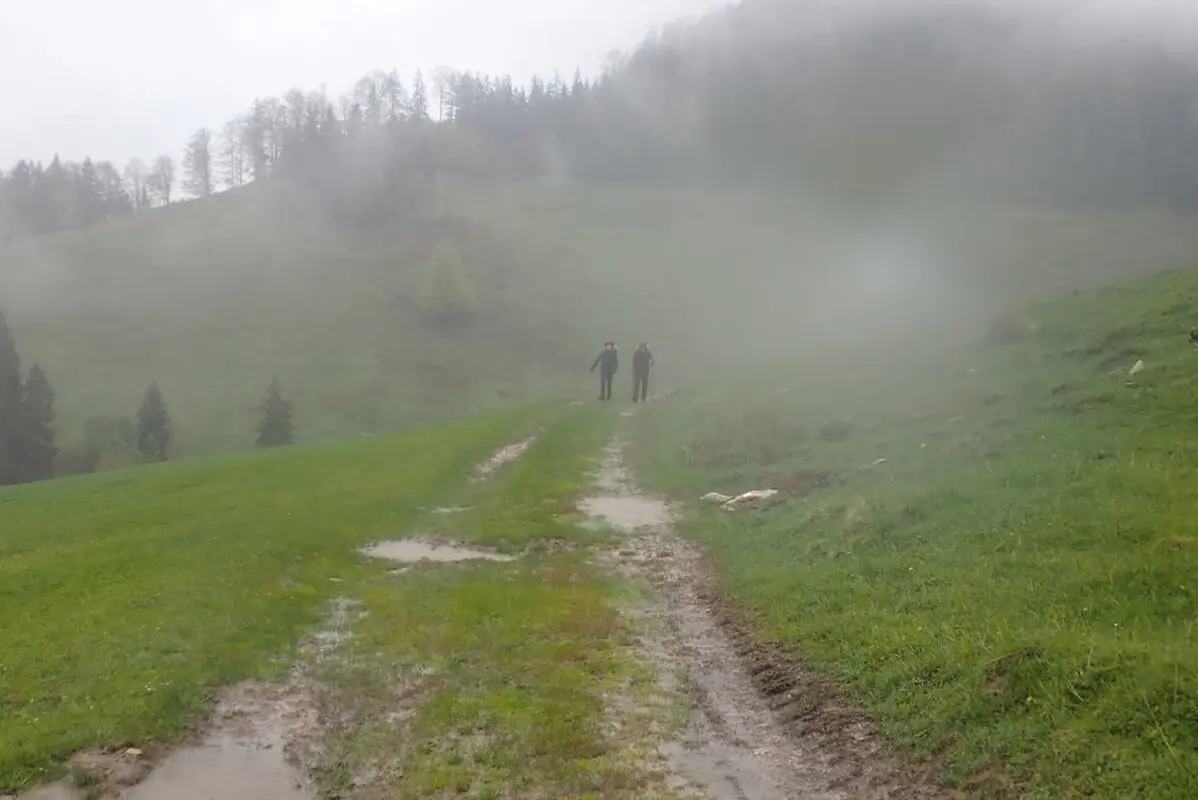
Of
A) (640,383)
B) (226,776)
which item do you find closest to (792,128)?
(640,383)

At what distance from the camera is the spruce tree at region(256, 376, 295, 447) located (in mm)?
71625

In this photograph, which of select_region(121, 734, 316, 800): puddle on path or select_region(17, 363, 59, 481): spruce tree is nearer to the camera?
select_region(121, 734, 316, 800): puddle on path

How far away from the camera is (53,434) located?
7675cm

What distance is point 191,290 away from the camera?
12431 centimetres

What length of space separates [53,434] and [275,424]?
21.7 meters

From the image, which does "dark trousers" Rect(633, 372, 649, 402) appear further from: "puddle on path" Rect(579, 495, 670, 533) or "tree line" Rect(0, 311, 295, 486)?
"tree line" Rect(0, 311, 295, 486)

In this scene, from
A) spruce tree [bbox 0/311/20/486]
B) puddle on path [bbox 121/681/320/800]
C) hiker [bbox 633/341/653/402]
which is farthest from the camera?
spruce tree [bbox 0/311/20/486]

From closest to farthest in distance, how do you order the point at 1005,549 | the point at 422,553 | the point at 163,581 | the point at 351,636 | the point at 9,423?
the point at 1005,549 → the point at 351,636 → the point at 163,581 → the point at 422,553 → the point at 9,423

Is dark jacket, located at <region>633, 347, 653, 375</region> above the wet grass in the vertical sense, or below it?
above

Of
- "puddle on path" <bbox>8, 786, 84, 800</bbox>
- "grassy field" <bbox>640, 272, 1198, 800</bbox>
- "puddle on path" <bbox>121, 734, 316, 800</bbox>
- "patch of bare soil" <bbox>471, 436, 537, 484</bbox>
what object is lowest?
"puddle on path" <bbox>121, 734, 316, 800</bbox>

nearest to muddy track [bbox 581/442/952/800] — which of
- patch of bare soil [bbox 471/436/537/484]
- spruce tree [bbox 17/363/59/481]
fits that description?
patch of bare soil [bbox 471/436/537/484]

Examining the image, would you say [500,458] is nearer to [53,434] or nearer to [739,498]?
[739,498]

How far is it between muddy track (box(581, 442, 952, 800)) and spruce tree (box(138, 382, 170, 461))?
7501cm

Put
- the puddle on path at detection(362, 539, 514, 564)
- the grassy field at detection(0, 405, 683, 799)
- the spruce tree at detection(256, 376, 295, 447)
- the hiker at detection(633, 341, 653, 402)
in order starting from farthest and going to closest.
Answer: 1. the spruce tree at detection(256, 376, 295, 447)
2. the hiker at detection(633, 341, 653, 402)
3. the puddle on path at detection(362, 539, 514, 564)
4. the grassy field at detection(0, 405, 683, 799)
